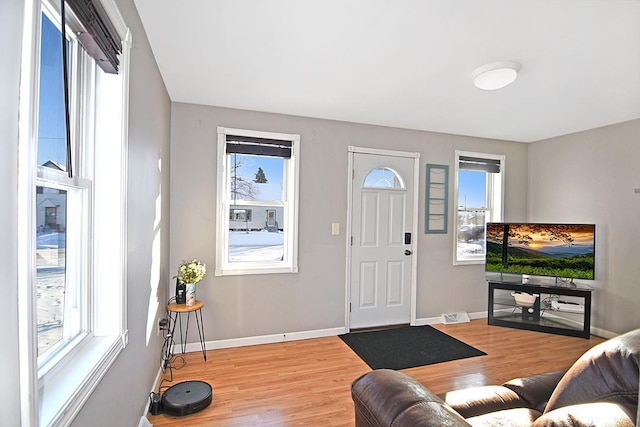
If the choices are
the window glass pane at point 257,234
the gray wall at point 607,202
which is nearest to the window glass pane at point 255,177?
the window glass pane at point 257,234

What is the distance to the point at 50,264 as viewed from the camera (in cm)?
116

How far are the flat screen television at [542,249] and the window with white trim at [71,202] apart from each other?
13.8 feet

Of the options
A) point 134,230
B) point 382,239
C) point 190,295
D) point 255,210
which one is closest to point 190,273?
point 190,295

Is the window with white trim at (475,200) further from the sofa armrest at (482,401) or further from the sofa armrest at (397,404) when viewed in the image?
the sofa armrest at (397,404)

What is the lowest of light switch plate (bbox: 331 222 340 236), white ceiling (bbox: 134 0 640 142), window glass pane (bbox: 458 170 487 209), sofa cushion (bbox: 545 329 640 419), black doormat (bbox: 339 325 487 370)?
black doormat (bbox: 339 325 487 370)

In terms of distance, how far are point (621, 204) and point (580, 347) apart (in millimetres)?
1698

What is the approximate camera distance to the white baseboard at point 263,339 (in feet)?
11.1

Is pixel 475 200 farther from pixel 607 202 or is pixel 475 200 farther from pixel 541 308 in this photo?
pixel 541 308

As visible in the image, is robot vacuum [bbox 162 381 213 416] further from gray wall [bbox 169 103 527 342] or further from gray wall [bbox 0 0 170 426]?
gray wall [bbox 169 103 527 342]

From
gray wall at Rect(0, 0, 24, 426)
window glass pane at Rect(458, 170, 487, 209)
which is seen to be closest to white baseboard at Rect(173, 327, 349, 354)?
window glass pane at Rect(458, 170, 487, 209)

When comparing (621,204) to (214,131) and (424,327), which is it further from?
(214,131)

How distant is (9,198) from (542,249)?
4781 mm

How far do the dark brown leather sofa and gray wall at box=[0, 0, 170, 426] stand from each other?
987 millimetres

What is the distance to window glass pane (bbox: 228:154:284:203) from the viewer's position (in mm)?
3596
